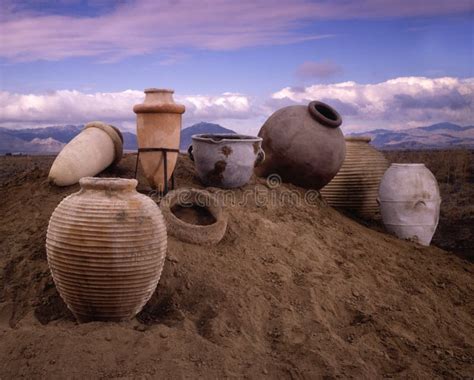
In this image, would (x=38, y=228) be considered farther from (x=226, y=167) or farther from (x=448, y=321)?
(x=448, y=321)

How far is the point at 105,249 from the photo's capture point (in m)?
4.09

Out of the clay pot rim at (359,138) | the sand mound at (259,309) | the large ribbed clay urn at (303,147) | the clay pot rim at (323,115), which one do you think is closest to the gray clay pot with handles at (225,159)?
the sand mound at (259,309)

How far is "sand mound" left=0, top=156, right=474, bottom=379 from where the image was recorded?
3857 mm

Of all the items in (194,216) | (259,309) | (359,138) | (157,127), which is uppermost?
(157,127)

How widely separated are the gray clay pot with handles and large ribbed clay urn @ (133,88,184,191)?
1.28 feet

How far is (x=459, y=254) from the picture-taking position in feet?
27.7

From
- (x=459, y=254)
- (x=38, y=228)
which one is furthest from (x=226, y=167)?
(x=459, y=254)

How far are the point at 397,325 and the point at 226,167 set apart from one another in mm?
2784

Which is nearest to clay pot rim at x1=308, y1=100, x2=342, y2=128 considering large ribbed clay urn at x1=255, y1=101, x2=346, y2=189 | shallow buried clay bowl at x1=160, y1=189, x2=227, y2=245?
large ribbed clay urn at x1=255, y1=101, x2=346, y2=189

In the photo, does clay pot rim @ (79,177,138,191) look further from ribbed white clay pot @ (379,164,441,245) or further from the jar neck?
ribbed white clay pot @ (379,164,441,245)

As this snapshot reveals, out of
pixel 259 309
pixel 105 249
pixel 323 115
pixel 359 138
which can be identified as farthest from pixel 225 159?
pixel 359 138

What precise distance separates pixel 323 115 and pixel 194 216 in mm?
3200

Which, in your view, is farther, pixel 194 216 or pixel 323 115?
pixel 323 115

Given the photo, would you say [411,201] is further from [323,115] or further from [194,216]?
[194,216]
